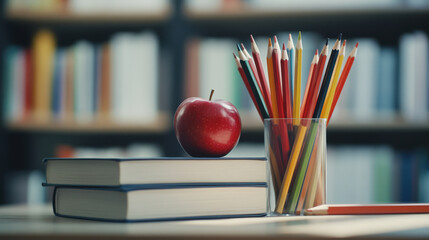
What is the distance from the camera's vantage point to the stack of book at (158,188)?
0.68 metres

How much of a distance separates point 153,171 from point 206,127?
0.14 metres

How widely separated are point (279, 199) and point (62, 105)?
141cm

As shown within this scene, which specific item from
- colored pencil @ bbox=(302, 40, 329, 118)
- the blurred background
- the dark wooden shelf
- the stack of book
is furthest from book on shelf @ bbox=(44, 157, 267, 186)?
the dark wooden shelf

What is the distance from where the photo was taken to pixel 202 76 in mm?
1976

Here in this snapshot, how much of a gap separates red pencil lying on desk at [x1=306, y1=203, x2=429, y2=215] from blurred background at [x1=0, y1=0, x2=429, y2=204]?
1.05 metres

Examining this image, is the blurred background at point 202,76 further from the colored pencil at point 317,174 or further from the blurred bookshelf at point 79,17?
the colored pencil at point 317,174

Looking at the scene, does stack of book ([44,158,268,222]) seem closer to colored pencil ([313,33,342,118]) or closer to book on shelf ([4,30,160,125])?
colored pencil ([313,33,342,118])

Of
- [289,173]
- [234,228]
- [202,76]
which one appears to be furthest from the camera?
[202,76]

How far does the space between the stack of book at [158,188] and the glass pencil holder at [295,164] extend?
0.02 m

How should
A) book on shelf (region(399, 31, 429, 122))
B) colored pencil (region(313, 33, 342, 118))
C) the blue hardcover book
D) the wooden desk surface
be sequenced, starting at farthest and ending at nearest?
book on shelf (region(399, 31, 429, 122)) → colored pencil (region(313, 33, 342, 118)) → the blue hardcover book → the wooden desk surface

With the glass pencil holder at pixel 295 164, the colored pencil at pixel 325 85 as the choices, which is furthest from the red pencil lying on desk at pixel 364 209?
the colored pencil at pixel 325 85

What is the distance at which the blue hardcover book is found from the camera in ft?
2.23

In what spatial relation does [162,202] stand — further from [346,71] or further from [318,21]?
[318,21]

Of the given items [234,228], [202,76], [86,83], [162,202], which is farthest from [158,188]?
[86,83]
